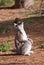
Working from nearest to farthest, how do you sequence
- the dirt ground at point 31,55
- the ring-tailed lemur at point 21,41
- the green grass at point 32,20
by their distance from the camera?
the dirt ground at point 31,55 < the ring-tailed lemur at point 21,41 < the green grass at point 32,20

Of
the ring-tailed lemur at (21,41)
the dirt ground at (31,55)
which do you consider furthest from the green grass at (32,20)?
the ring-tailed lemur at (21,41)

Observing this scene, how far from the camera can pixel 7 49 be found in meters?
9.91

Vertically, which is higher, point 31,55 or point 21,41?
point 21,41

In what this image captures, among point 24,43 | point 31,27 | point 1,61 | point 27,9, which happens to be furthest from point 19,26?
point 27,9

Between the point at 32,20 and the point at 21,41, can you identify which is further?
the point at 32,20

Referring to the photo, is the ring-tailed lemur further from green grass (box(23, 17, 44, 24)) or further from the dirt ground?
green grass (box(23, 17, 44, 24))

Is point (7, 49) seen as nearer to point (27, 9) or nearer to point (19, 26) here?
point (19, 26)

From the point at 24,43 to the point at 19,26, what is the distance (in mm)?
529

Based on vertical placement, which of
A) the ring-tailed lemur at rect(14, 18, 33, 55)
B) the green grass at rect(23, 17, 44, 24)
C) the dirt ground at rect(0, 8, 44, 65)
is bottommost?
the green grass at rect(23, 17, 44, 24)

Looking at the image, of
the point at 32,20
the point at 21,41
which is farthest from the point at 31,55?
the point at 32,20

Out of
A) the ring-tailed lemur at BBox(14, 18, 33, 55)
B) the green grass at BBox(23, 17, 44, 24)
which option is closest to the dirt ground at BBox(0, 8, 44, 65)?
the ring-tailed lemur at BBox(14, 18, 33, 55)

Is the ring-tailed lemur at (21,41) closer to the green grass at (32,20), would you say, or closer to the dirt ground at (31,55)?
A: the dirt ground at (31,55)

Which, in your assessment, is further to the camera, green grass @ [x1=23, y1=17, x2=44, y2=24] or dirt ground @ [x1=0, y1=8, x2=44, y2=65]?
green grass @ [x1=23, y1=17, x2=44, y2=24]

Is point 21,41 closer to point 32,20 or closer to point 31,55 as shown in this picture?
point 31,55
